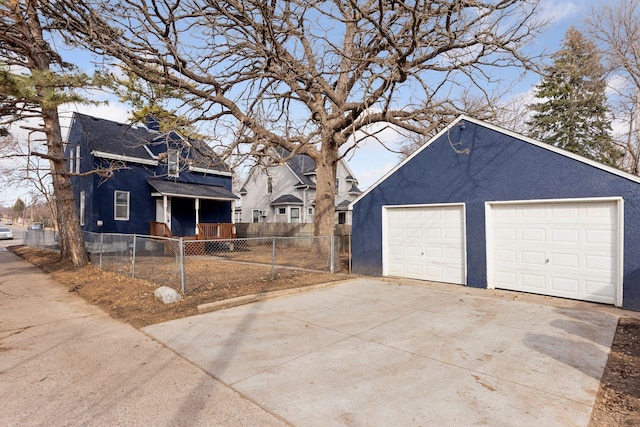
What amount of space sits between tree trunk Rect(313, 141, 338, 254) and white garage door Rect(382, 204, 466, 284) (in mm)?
2940

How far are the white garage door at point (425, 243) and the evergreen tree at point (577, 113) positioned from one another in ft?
60.6

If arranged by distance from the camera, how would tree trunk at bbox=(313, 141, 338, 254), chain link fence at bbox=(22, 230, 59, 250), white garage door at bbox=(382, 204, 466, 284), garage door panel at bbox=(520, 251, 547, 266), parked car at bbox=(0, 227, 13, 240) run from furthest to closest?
parked car at bbox=(0, 227, 13, 240) → chain link fence at bbox=(22, 230, 59, 250) → tree trunk at bbox=(313, 141, 338, 254) → white garage door at bbox=(382, 204, 466, 284) → garage door panel at bbox=(520, 251, 547, 266)

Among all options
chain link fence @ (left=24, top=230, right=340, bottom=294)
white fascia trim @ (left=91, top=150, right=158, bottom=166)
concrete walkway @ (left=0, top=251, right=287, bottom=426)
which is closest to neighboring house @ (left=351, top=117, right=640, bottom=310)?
chain link fence @ (left=24, top=230, right=340, bottom=294)

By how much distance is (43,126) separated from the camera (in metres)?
10.9

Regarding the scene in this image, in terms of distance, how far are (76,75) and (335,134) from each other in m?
7.68

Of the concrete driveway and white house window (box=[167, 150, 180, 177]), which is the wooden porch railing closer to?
white house window (box=[167, 150, 180, 177])

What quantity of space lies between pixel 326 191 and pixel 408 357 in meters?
8.86

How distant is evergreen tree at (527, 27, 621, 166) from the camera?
22.2m

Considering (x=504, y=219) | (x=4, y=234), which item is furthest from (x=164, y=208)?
(x=4, y=234)

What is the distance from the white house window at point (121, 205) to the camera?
1638 cm

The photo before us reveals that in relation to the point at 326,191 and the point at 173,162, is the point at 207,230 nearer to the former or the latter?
the point at 173,162

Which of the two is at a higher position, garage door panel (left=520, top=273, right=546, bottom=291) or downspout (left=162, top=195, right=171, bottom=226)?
downspout (left=162, top=195, right=171, bottom=226)

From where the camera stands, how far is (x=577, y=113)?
23.1 m

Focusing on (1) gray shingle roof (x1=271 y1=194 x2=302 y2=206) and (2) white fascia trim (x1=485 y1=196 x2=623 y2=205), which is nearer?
(2) white fascia trim (x1=485 y1=196 x2=623 y2=205)
